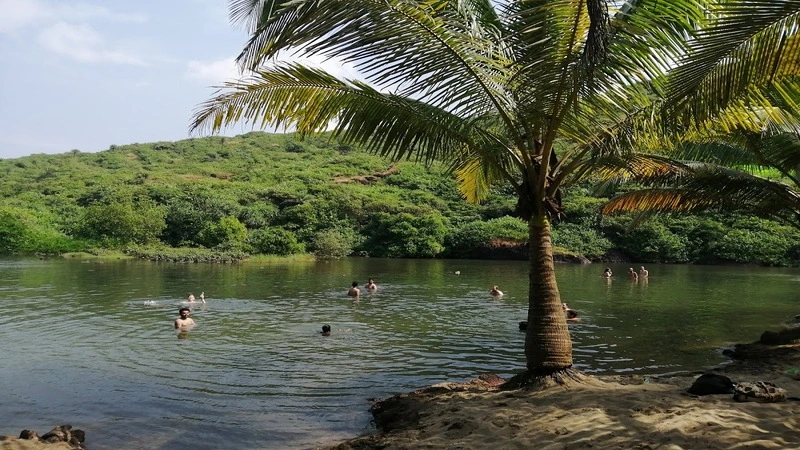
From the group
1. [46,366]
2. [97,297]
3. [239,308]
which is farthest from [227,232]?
[46,366]

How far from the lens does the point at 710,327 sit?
646 inches

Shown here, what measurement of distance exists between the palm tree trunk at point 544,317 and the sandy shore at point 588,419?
1.21 ft

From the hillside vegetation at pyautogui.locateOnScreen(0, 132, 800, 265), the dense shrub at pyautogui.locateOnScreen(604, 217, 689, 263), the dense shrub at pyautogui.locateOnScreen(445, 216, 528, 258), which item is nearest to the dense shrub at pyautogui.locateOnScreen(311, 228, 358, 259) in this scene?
the hillside vegetation at pyautogui.locateOnScreen(0, 132, 800, 265)

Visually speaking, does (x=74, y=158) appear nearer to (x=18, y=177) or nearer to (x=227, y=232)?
(x=18, y=177)

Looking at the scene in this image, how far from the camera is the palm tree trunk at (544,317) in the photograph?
7566mm

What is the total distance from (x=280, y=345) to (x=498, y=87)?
8.86m

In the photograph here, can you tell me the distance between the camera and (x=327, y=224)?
2138 inches

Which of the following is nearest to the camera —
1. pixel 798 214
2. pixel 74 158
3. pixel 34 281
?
pixel 798 214

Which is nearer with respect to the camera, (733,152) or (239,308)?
(733,152)

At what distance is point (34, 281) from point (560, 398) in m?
27.5

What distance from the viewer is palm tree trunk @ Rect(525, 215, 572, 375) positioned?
24.8ft

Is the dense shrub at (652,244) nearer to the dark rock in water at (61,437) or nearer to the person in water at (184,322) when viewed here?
the person in water at (184,322)

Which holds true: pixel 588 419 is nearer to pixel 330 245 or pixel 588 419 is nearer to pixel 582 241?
pixel 330 245

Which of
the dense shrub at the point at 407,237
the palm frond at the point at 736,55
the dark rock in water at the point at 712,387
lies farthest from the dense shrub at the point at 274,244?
the palm frond at the point at 736,55
